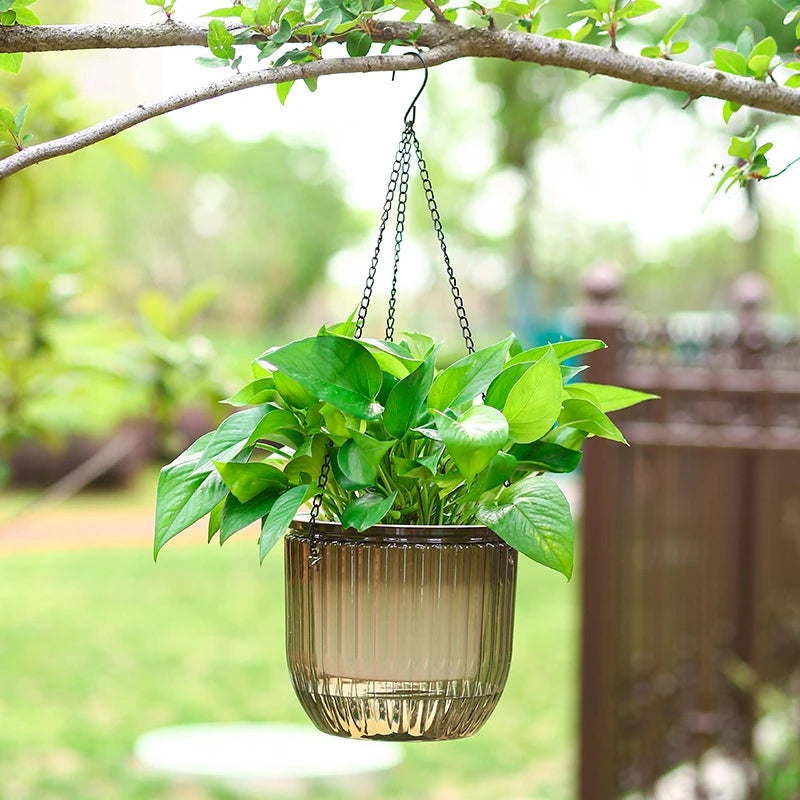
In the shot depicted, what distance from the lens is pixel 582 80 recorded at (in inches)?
472

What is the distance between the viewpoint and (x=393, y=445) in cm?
91

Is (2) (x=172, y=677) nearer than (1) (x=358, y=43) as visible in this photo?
No

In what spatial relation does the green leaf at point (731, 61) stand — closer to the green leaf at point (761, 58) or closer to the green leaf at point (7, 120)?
the green leaf at point (761, 58)

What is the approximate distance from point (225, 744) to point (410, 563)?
12.2 feet

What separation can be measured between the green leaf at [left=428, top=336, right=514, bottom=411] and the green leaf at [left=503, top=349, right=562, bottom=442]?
0.03 m

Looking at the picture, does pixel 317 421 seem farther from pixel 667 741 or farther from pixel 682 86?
pixel 667 741

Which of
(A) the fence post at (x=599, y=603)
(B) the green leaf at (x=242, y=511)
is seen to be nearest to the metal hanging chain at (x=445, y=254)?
(B) the green leaf at (x=242, y=511)

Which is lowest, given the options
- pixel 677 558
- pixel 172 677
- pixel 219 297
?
pixel 172 677

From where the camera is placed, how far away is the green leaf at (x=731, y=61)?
0.96 meters

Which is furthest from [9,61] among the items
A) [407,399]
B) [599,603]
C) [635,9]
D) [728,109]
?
[599,603]

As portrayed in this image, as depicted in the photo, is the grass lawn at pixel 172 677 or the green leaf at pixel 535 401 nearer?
the green leaf at pixel 535 401

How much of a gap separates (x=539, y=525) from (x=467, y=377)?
0.47 ft

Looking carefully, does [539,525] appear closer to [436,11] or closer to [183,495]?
[183,495]

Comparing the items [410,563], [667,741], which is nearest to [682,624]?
[667,741]
